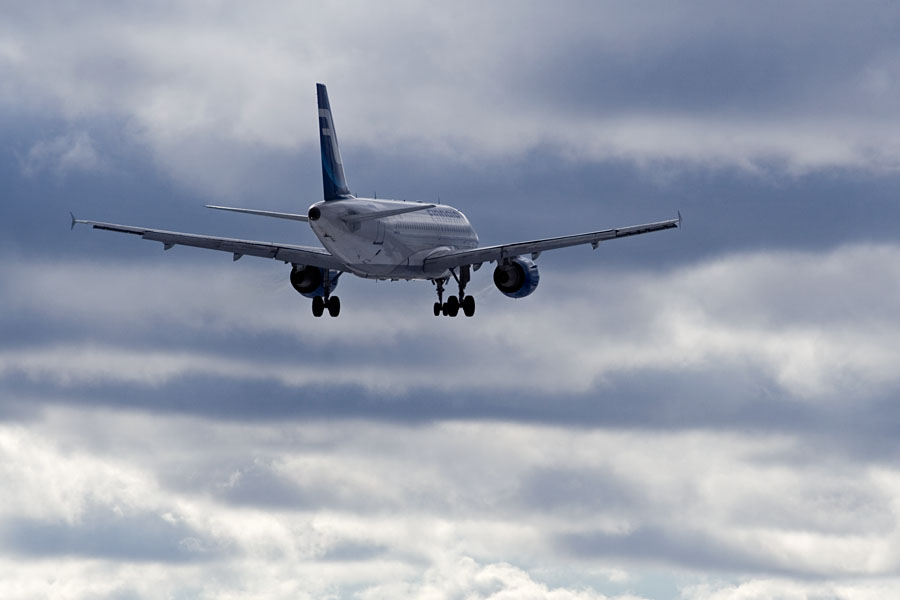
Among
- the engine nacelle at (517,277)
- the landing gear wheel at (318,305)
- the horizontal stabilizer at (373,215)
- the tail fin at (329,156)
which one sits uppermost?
the tail fin at (329,156)

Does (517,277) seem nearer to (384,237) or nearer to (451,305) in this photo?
(451,305)

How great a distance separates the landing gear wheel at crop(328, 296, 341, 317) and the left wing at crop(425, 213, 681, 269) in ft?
21.0

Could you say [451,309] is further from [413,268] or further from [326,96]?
[326,96]

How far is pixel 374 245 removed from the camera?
103 m

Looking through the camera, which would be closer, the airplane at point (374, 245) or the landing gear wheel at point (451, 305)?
the airplane at point (374, 245)

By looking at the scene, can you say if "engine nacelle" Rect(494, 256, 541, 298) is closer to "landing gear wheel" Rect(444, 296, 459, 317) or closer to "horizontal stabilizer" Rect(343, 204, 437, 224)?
"landing gear wheel" Rect(444, 296, 459, 317)

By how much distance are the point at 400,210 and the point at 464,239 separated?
18.7 m

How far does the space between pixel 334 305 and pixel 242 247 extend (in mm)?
8575

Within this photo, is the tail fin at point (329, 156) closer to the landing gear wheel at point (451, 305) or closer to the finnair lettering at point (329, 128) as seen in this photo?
the finnair lettering at point (329, 128)

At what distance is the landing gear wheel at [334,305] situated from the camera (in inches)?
4323

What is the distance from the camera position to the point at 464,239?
11838 centimetres

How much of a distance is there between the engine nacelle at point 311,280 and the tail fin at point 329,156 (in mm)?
7447

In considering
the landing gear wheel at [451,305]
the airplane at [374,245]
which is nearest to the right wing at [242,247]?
the airplane at [374,245]

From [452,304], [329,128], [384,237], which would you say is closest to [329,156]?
[329,128]
